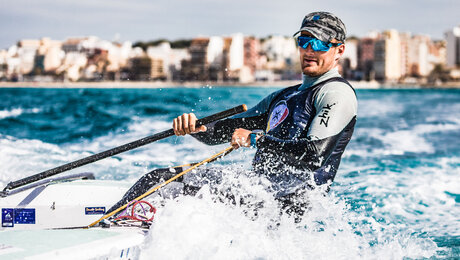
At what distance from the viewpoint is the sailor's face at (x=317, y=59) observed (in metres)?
3.54

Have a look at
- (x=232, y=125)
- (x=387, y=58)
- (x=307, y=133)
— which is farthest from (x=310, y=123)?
(x=387, y=58)

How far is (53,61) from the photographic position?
447 ft

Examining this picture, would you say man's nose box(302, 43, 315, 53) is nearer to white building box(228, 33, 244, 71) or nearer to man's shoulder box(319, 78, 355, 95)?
man's shoulder box(319, 78, 355, 95)

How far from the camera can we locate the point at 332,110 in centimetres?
332

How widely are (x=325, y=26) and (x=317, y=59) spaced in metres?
0.23

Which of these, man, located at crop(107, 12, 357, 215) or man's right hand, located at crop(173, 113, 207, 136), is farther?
man's right hand, located at crop(173, 113, 207, 136)

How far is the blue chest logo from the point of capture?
364 centimetres

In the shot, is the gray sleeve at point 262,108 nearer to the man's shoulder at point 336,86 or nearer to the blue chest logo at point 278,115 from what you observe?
the blue chest logo at point 278,115

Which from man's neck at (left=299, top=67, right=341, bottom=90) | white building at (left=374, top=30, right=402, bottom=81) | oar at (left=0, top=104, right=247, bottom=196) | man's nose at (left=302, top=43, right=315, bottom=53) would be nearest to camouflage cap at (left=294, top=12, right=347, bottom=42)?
man's nose at (left=302, top=43, right=315, bottom=53)

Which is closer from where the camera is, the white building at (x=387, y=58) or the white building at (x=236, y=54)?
the white building at (x=236, y=54)

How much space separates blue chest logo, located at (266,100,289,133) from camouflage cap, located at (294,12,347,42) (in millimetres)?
540

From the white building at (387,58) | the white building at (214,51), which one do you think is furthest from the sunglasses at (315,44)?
the white building at (387,58)

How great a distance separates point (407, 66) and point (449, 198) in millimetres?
150897

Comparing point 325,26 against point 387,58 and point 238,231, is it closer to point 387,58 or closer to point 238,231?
point 238,231
